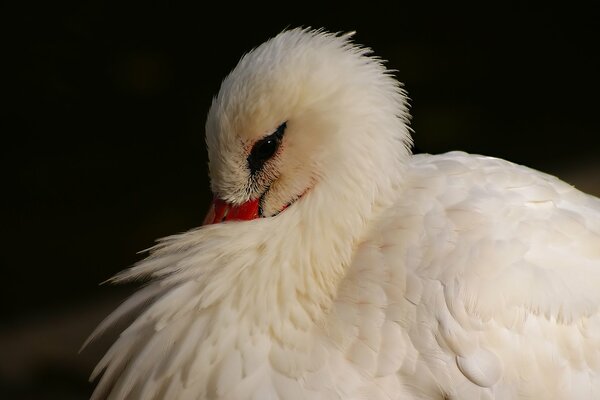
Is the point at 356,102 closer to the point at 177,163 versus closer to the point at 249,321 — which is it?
the point at 249,321

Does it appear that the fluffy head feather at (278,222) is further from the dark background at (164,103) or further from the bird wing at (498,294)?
the dark background at (164,103)

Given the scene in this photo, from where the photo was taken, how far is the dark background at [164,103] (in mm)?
4570

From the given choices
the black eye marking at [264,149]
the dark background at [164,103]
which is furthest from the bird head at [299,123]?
the dark background at [164,103]

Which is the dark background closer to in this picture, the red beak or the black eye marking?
the red beak

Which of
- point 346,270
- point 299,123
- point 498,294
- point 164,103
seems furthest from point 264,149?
point 164,103

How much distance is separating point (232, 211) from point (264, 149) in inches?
7.0

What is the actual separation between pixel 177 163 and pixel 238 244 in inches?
112

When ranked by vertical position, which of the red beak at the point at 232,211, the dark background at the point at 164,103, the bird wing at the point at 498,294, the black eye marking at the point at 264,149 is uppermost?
the black eye marking at the point at 264,149

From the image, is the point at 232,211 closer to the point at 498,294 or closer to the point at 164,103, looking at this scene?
the point at 498,294

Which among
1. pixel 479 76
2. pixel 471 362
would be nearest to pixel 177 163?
pixel 479 76

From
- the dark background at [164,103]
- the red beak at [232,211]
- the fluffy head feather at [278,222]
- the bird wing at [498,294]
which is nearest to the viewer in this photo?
the bird wing at [498,294]

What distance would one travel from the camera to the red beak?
2.12 m

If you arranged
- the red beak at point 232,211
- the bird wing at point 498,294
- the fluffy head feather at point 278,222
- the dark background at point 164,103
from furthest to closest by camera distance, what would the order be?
1. the dark background at point 164,103
2. the red beak at point 232,211
3. the fluffy head feather at point 278,222
4. the bird wing at point 498,294

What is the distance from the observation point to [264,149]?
2.07 meters
